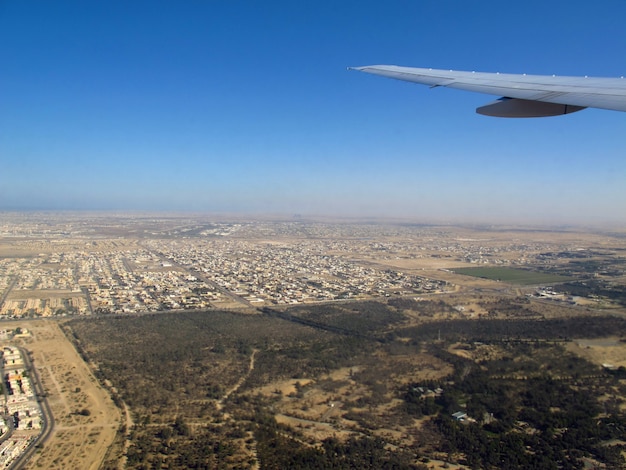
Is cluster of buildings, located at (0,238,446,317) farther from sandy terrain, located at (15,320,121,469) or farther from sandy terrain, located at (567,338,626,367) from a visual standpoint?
sandy terrain, located at (567,338,626,367)

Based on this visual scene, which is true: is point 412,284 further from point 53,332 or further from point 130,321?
point 53,332

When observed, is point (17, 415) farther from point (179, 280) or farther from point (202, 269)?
point (202, 269)

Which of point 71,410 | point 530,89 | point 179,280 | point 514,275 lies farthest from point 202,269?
point 530,89

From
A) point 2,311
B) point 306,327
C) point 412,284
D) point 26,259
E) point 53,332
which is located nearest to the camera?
point 53,332

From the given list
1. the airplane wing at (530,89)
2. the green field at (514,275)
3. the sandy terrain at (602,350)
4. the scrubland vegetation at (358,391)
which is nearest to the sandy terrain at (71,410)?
the scrubland vegetation at (358,391)

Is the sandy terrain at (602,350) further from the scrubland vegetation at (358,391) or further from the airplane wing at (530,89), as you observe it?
the airplane wing at (530,89)

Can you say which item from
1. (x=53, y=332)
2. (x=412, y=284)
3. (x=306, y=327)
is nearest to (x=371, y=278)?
(x=412, y=284)
